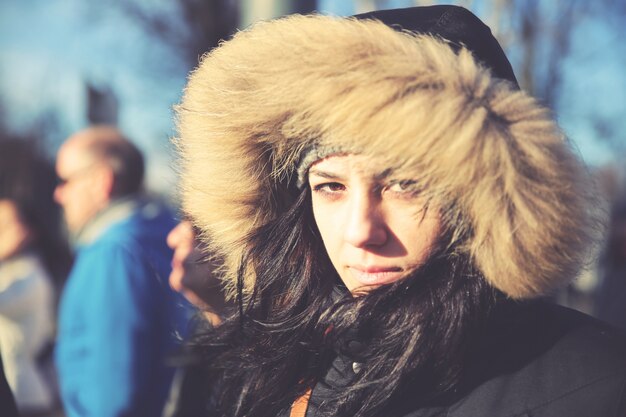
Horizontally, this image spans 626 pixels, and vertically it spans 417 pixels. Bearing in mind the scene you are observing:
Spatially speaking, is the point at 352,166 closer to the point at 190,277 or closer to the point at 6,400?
the point at 6,400

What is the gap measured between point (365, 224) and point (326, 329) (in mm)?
381

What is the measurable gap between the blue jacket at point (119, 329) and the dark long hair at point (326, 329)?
3.39 feet

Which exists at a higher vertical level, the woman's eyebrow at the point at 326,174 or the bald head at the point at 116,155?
the woman's eyebrow at the point at 326,174

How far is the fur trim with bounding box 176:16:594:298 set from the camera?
4.89ft

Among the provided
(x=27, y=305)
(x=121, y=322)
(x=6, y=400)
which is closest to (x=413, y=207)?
(x=6, y=400)

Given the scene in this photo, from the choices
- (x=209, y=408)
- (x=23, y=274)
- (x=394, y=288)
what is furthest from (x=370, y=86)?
(x=23, y=274)

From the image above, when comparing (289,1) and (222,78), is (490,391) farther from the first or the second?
(289,1)

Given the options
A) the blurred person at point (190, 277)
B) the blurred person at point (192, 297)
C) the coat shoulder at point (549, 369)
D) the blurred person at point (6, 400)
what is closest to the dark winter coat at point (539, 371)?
the coat shoulder at point (549, 369)

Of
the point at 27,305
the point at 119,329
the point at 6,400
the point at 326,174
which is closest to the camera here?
the point at 326,174

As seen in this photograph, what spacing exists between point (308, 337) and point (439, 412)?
394 millimetres

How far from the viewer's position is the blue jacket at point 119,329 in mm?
3199

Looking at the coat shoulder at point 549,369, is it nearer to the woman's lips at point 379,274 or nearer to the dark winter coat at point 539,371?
the dark winter coat at point 539,371

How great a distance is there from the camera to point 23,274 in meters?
5.04

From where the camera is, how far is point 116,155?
386 centimetres
